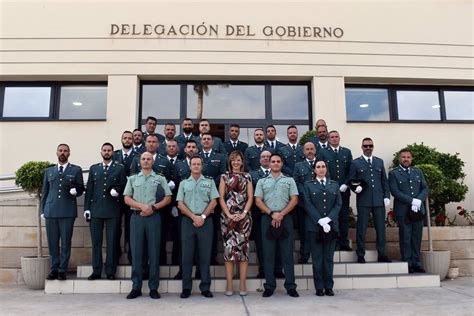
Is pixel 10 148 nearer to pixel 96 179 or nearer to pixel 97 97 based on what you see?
pixel 97 97

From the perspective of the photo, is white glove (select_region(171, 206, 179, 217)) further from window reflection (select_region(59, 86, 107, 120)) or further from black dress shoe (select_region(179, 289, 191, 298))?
window reflection (select_region(59, 86, 107, 120))

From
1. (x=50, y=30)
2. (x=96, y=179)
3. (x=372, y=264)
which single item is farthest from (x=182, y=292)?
(x=50, y=30)

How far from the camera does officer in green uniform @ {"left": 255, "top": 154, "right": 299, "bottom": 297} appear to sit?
5.10m

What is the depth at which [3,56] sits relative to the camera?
881 cm

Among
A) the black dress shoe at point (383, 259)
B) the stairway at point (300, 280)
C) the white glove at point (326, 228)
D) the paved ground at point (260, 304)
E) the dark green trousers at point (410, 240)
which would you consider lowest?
the paved ground at point (260, 304)

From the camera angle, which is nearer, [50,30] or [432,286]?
[432,286]

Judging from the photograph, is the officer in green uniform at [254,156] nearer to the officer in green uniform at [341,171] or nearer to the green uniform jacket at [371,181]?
the officer in green uniform at [341,171]

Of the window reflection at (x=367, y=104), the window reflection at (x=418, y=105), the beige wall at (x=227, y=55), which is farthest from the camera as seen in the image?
the window reflection at (x=418, y=105)

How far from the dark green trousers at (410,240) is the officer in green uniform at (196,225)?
305 cm

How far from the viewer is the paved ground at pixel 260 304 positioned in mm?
4449

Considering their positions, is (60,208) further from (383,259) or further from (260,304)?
(383,259)

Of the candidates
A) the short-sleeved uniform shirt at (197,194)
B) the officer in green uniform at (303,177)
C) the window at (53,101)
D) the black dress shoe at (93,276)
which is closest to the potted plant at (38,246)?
the black dress shoe at (93,276)

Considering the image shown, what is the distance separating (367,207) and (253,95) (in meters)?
4.15

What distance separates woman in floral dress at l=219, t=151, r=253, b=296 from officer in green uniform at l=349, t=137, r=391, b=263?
2.00m
